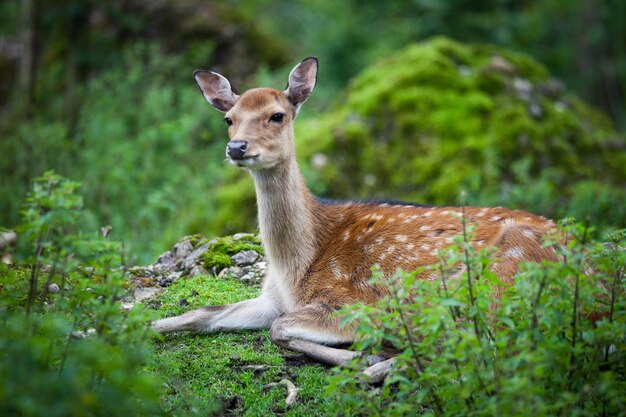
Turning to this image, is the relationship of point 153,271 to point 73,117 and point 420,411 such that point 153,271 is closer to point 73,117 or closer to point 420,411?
point 420,411

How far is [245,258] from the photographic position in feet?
23.3

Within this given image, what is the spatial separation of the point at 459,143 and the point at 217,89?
198 inches

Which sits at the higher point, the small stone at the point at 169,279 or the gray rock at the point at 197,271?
the gray rock at the point at 197,271

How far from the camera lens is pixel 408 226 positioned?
235 inches

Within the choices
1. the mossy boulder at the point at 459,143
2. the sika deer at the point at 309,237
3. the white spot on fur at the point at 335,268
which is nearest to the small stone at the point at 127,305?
the sika deer at the point at 309,237

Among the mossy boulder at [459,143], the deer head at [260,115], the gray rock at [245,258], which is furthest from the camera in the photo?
the mossy boulder at [459,143]

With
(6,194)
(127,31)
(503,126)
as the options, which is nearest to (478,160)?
(503,126)

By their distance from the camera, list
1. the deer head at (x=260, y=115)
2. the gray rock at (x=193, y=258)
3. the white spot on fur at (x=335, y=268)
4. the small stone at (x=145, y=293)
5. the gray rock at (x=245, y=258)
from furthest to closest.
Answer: the gray rock at (x=245, y=258) → the gray rock at (x=193, y=258) → the small stone at (x=145, y=293) → the white spot on fur at (x=335, y=268) → the deer head at (x=260, y=115)

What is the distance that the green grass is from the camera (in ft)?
15.0

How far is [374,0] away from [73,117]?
22.9 ft

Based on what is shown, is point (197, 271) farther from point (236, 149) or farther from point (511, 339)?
point (511, 339)

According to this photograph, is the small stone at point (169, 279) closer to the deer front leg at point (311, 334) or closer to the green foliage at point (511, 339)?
the deer front leg at point (311, 334)

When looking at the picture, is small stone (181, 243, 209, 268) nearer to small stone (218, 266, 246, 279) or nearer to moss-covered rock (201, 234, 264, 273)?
moss-covered rock (201, 234, 264, 273)

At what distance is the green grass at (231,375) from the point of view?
15.0 ft
